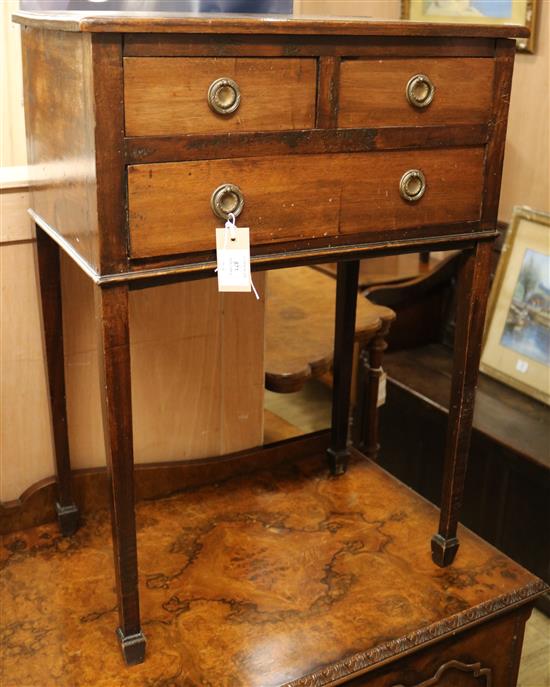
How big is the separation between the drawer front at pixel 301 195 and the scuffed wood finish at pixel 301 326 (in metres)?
0.74

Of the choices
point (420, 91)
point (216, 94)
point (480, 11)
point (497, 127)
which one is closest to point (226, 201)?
point (216, 94)

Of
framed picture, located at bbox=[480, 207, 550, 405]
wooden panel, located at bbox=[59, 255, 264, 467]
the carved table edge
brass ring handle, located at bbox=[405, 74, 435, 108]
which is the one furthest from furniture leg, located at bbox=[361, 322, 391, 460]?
brass ring handle, located at bbox=[405, 74, 435, 108]

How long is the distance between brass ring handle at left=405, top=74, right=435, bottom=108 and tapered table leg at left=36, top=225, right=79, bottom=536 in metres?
0.64

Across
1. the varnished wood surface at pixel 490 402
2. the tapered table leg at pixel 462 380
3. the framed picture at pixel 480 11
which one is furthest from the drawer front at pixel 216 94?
the framed picture at pixel 480 11

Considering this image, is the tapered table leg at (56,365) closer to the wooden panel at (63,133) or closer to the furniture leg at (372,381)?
the wooden panel at (63,133)

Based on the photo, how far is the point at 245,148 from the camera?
1.18m

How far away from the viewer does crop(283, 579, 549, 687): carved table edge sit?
51.9 inches

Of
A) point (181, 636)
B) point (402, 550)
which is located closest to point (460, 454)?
point (402, 550)

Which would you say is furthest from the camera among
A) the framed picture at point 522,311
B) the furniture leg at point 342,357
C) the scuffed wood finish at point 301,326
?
the framed picture at point 522,311

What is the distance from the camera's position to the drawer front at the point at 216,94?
1.10 meters

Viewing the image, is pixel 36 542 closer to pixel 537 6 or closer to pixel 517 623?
pixel 517 623

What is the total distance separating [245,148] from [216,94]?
82mm

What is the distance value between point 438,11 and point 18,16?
197 cm

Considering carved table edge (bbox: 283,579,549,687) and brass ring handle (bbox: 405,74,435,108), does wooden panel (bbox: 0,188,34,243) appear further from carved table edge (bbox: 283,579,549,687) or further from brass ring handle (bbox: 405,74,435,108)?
carved table edge (bbox: 283,579,549,687)
